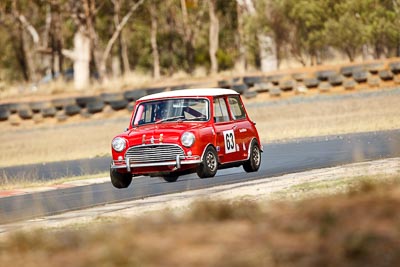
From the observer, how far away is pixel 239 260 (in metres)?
6.90

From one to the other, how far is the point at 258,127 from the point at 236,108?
12779 mm

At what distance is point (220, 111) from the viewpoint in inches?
662

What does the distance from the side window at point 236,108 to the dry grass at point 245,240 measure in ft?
25.9

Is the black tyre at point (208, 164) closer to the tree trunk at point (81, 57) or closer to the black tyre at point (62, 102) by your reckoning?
the black tyre at point (62, 102)

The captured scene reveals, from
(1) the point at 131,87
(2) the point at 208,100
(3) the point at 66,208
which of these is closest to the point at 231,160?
(2) the point at 208,100

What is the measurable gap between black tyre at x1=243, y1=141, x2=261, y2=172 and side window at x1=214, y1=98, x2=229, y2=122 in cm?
75

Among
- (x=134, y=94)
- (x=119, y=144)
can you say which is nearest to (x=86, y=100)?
(x=134, y=94)

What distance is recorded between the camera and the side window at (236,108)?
1720 centimetres

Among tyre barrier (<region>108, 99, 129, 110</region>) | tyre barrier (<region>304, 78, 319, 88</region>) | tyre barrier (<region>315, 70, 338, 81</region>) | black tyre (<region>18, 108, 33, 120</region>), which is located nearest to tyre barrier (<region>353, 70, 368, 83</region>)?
tyre barrier (<region>315, 70, 338, 81</region>)

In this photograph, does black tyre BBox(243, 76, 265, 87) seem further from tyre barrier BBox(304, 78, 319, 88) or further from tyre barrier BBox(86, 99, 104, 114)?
tyre barrier BBox(86, 99, 104, 114)

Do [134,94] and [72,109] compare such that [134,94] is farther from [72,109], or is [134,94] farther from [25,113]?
[25,113]

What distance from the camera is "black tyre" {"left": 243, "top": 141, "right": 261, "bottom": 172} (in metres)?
17.2

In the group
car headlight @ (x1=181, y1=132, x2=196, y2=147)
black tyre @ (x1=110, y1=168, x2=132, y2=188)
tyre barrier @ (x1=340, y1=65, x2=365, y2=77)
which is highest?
car headlight @ (x1=181, y1=132, x2=196, y2=147)

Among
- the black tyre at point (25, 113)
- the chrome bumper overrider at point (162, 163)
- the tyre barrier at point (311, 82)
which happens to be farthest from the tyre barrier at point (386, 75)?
the chrome bumper overrider at point (162, 163)
